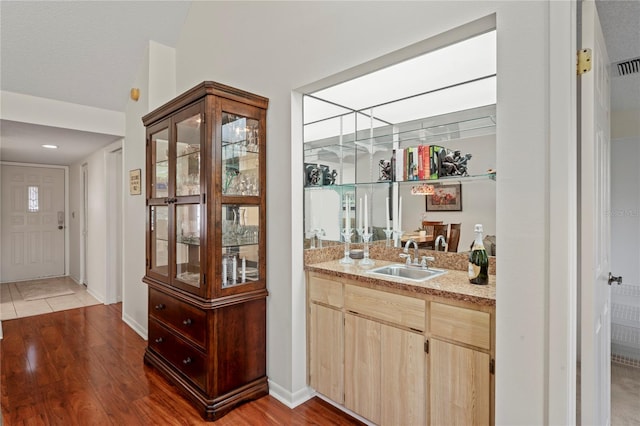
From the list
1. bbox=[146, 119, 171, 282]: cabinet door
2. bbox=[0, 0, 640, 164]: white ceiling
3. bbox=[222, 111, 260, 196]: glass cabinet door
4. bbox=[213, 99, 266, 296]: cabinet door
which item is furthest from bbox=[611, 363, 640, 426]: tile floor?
bbox=[146, 119, 171, 282]: cabinet door

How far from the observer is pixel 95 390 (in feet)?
8.04

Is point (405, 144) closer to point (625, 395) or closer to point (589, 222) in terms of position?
point (589, 222)

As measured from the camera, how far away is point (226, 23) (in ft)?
9.10

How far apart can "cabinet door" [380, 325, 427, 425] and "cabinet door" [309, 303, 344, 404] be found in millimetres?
333

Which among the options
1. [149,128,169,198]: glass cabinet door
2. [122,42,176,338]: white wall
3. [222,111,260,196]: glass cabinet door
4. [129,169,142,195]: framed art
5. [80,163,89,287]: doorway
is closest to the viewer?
[222,111,260,196]: glass cabinet door

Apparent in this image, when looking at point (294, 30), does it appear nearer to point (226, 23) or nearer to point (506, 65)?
point (226, 23)

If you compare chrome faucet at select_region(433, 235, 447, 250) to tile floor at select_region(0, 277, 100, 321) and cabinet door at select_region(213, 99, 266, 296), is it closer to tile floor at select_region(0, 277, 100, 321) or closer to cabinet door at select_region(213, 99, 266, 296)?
cabinet door at select_region(213, 99, 266, 296)

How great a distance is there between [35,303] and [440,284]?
5.40 metres

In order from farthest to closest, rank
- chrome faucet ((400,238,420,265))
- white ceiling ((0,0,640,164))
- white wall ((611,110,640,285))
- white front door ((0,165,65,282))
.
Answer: white front door ((0,165,65,282)) → white wall ((611,110,640,285)) → white ceiling ((0,0,640,164)) → chrome faucet ((400,238,420,265))

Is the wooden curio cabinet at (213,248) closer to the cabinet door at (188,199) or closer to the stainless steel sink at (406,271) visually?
the cabinet door at (188,199)

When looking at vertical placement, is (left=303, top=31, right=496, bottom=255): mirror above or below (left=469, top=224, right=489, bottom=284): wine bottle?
above

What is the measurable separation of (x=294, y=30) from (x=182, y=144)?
3.72 feet

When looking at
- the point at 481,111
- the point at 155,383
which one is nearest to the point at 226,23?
the point at 481,111

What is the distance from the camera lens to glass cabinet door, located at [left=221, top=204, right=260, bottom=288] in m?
2.28
